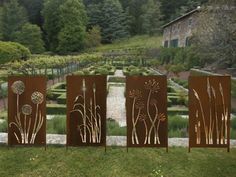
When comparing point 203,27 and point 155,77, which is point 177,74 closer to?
point 203,27

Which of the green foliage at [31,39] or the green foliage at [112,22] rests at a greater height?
the green foliage at [112,22]

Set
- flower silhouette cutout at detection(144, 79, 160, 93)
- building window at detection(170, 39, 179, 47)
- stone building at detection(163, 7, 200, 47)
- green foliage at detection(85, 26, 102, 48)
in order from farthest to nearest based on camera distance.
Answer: green foliage at detection(85, 26, 102, 48), building window at detection(170, 39, 179, 47), stone building at detection(163, 7, 200, 47), flower silhouette cutout at detection(144, 79, 160, 93)

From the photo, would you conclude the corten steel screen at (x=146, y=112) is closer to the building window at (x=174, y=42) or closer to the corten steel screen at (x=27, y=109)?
the corten steel screen at (x=27, y=109)

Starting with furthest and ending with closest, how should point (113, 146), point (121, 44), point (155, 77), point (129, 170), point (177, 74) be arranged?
point (121, 44) < point (177, 74) < point (113, 146) < point (155, 77) < point (129, 170)

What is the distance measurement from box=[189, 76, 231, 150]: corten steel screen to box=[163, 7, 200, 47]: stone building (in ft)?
78.6

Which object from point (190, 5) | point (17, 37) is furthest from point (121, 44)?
point (17, 37)

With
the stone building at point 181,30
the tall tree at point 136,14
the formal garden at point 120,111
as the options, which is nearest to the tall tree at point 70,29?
the formal garden at point 120,111

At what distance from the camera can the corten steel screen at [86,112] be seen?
19.5 feet

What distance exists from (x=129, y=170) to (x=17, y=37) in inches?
2015

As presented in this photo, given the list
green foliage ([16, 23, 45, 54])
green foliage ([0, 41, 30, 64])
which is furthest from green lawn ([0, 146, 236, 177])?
green foliage ([16, 23, 45, 54])

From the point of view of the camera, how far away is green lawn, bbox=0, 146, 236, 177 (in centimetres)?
533

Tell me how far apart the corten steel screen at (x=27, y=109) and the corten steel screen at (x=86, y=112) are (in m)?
0.47

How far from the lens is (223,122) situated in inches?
234

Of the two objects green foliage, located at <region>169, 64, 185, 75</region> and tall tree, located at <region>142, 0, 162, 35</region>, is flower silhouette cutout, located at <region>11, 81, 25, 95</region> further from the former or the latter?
tall tree, located at <region>142, 0, 162, 35</region>
